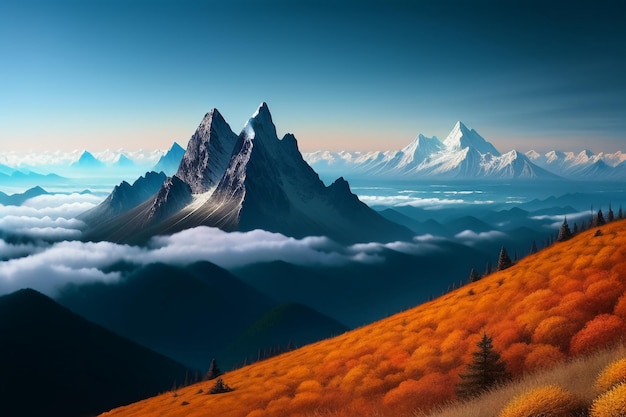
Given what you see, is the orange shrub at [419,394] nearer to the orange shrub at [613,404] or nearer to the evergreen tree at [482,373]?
the evergreen tree at [482,373]

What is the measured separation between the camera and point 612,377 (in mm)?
15961

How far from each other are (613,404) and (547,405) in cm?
205

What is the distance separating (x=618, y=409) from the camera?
13.5 metres

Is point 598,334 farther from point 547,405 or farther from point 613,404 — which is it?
point 613,404

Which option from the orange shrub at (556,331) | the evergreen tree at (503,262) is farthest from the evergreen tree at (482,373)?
the evergreen tree at (503,262)

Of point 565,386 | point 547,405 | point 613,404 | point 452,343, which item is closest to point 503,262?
point 452,343

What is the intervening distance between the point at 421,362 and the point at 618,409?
24689mm

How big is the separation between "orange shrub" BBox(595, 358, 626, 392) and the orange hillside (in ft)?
46.6

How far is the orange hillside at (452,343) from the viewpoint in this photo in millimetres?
31723

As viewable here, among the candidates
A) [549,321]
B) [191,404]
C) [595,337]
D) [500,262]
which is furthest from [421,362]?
[500,262]

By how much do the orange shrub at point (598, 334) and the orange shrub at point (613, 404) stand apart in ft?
56.7

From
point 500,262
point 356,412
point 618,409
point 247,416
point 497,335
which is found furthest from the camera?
point 500,262

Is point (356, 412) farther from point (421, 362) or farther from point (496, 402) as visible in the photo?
point (496, 402)

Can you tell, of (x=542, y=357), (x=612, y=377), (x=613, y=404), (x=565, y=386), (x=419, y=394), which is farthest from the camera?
(x=419, y=394)
